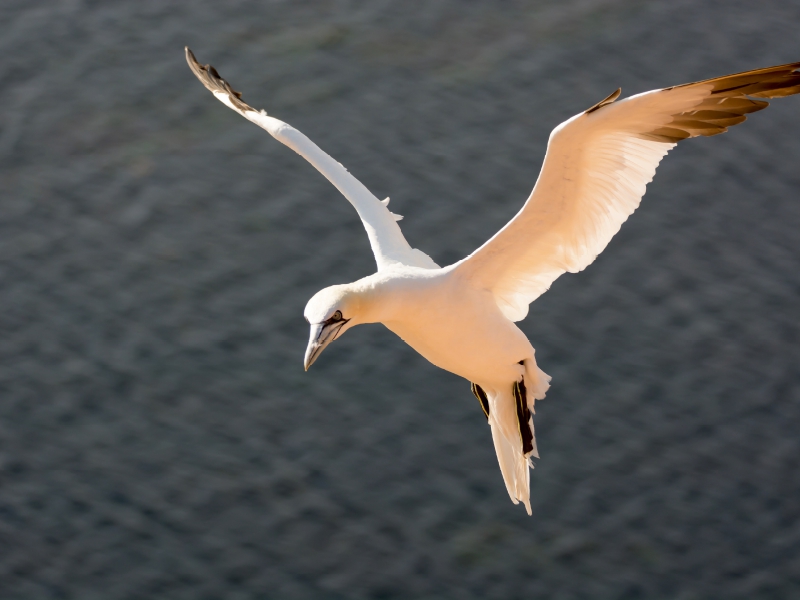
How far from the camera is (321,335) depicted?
7082 millimetres

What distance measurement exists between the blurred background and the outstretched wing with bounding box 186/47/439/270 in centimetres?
248

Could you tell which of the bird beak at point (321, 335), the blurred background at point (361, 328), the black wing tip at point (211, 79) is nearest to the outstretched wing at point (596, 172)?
the bird beak at point (321, 335)

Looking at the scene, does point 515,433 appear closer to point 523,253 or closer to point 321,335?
A: point 523,253

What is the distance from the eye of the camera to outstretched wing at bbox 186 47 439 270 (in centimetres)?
848

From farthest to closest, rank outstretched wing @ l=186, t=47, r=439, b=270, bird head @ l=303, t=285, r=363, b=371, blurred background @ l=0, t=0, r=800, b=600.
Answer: blurred background @ l=0, t=0, r=800, b=600
outstretched wing @ l=186, t=47, r=439, b=270
bird head @ l=303, t=285, r=363, b=371

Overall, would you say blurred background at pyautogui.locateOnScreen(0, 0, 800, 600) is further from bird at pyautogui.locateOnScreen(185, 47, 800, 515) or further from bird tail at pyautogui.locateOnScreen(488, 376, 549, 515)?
bird at pyautogui.locateOnScreen(185, 47, 800, 515)

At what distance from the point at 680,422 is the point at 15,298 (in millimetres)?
6602

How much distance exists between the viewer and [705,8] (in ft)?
46.9

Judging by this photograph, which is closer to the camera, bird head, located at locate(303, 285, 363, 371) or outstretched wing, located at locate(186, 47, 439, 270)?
bird head, located at locate(303, 285, 363, 371)

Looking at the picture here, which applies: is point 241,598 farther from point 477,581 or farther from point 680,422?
point 680,422

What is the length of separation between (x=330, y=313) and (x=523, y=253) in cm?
162

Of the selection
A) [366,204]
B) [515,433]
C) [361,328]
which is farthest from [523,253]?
[361,328]

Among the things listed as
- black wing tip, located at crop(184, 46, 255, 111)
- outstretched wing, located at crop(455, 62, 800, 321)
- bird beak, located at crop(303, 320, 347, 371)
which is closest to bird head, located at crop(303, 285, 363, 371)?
bird beak, located at crop(303, 320, 347, 371)

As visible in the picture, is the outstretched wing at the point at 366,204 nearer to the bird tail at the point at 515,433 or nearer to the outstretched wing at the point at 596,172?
the outstretched wing at the point at 596,172
